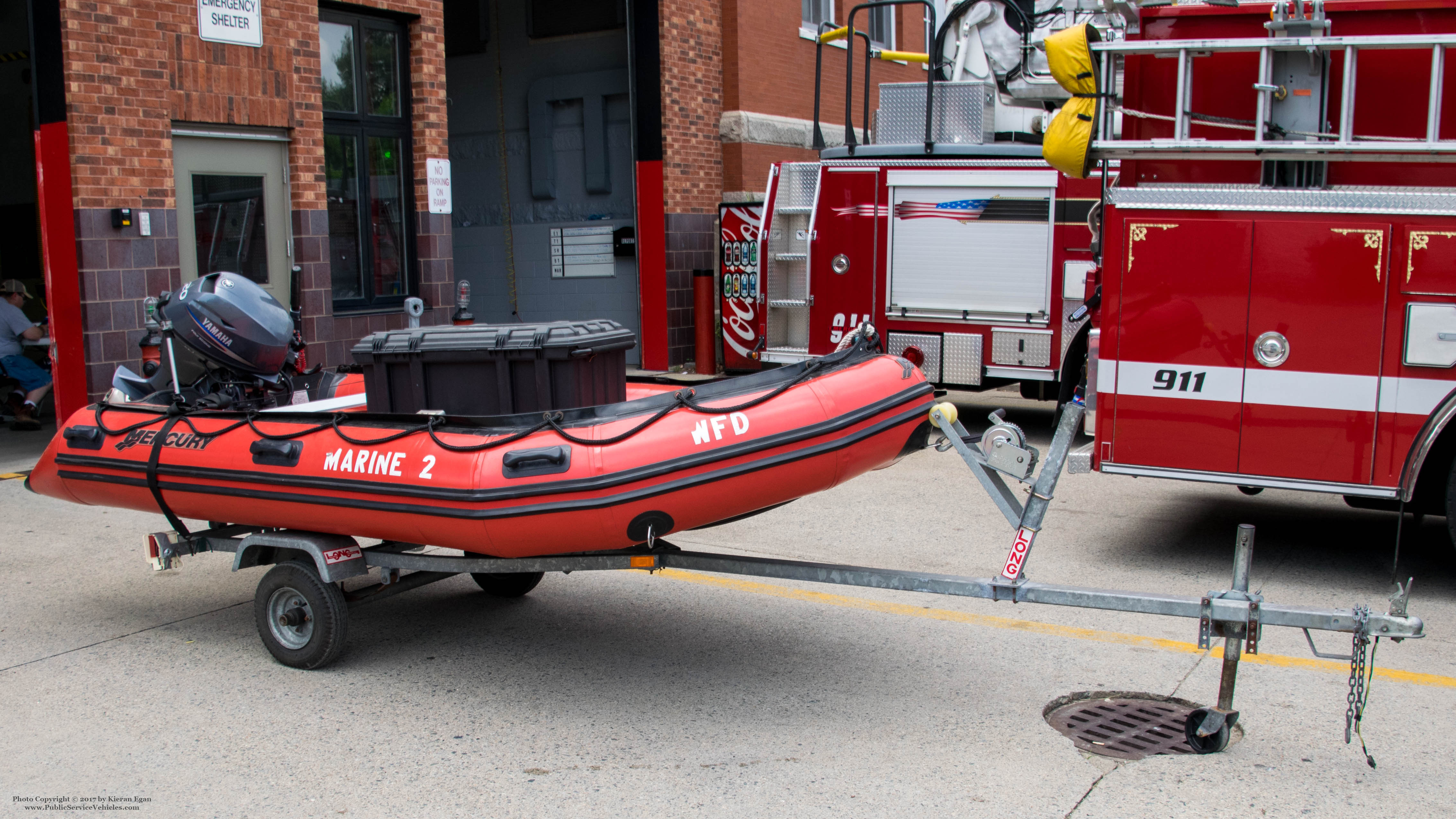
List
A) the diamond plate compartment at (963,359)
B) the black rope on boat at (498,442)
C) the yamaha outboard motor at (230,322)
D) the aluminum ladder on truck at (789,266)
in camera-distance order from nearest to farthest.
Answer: the black rope on boat at (498,442)
the yamaha outboard motor at (230,322)
the diamond plate compartment at (963,359)
the aluminum ladder on truck at (789,266)

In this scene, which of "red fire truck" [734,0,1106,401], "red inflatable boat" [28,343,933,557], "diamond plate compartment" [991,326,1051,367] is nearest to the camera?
"red inflatable boat" [28,343,933,557]

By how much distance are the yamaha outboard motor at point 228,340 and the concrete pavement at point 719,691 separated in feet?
3.66

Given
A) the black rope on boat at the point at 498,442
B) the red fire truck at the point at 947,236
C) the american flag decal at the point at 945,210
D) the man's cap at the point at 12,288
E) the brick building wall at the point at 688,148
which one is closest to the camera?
the black rope on boat at the point at 498,442

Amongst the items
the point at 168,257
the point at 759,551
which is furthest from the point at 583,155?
the point at 759,551

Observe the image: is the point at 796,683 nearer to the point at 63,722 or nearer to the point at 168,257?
the point at 63,722

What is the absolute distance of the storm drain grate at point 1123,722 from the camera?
4.34m

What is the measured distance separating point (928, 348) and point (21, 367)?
8660 millimetres

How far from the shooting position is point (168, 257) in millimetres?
9969

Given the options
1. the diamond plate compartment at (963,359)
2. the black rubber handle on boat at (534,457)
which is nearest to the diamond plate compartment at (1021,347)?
the diamond plate compartment at (963,359)

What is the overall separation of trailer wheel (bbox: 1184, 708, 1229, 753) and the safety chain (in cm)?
39

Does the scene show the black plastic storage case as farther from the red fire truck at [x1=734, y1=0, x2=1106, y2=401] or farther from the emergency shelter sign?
the emergency shelter sign

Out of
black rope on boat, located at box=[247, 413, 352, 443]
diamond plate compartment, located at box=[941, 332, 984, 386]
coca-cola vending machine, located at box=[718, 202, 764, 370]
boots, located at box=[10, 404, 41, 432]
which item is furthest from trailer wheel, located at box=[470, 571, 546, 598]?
boots, located at box=[10, 404, 41, 432]

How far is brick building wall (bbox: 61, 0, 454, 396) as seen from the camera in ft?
30.7

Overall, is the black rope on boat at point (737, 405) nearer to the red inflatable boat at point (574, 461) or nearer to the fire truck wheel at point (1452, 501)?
the red inflatable boat at point (574, 461)
